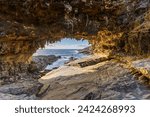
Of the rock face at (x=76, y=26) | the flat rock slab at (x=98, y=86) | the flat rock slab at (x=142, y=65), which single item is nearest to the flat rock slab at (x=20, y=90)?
the rock face at (x=76, y=26)

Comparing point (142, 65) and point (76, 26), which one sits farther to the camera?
point (142, 65)

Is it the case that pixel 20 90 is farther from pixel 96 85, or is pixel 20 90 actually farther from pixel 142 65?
pixel 142 65

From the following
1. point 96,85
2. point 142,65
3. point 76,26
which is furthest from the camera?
point 142,65

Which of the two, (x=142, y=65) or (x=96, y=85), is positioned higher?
(x=142, y=65)

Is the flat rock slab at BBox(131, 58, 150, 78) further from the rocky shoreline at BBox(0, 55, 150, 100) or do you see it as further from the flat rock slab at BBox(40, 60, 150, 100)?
the flat rock slab at BBox(40, 60, 150, 100)

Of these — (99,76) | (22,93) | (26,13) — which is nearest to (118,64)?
(99,76)

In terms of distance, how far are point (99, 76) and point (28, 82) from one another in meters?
1.99

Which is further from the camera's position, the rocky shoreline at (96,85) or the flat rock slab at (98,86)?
the rocky shoreline at (96,85)

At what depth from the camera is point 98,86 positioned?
328 inches

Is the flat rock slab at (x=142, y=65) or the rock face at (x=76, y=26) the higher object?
the rock face at (x=76, y=26)

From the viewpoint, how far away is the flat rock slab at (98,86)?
748 centimetres

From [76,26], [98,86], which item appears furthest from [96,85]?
[76,26]

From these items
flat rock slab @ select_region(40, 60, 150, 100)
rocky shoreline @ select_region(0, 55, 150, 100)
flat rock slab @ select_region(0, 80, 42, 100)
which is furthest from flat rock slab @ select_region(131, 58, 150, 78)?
flat rock slab @ select_region(0, 80, 42, 100)

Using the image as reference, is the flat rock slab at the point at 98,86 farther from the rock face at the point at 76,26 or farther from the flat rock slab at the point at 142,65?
the flat rock slab at the point at 142,65
